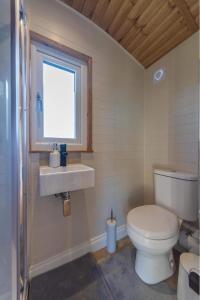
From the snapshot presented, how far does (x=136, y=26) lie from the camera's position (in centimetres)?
138

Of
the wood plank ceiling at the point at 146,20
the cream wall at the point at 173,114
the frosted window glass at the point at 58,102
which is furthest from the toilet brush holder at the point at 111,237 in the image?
the wood plank ceiling at the point at 146,20

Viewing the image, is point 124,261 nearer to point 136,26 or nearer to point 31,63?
point 31,63

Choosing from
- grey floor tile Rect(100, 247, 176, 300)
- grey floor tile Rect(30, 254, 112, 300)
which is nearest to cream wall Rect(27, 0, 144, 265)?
grey floor tile Rect(30, 254, 112, 300)

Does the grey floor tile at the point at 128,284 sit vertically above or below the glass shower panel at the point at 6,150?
below

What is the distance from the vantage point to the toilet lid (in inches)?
39.7

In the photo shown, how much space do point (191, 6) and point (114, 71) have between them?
750 mm

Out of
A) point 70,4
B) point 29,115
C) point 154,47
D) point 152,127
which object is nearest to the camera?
point 29,115

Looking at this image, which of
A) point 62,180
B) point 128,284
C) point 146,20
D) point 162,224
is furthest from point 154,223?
point 146,20

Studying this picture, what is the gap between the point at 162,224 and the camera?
1092 mm

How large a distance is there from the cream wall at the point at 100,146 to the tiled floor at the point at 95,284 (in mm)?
160

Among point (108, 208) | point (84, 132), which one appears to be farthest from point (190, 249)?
point (84, 132)

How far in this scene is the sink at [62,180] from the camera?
0.94 metres

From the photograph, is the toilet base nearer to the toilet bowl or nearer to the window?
the toilet bowl

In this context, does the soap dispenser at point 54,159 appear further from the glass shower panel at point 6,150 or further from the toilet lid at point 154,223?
the toilet lid at point 154,223
